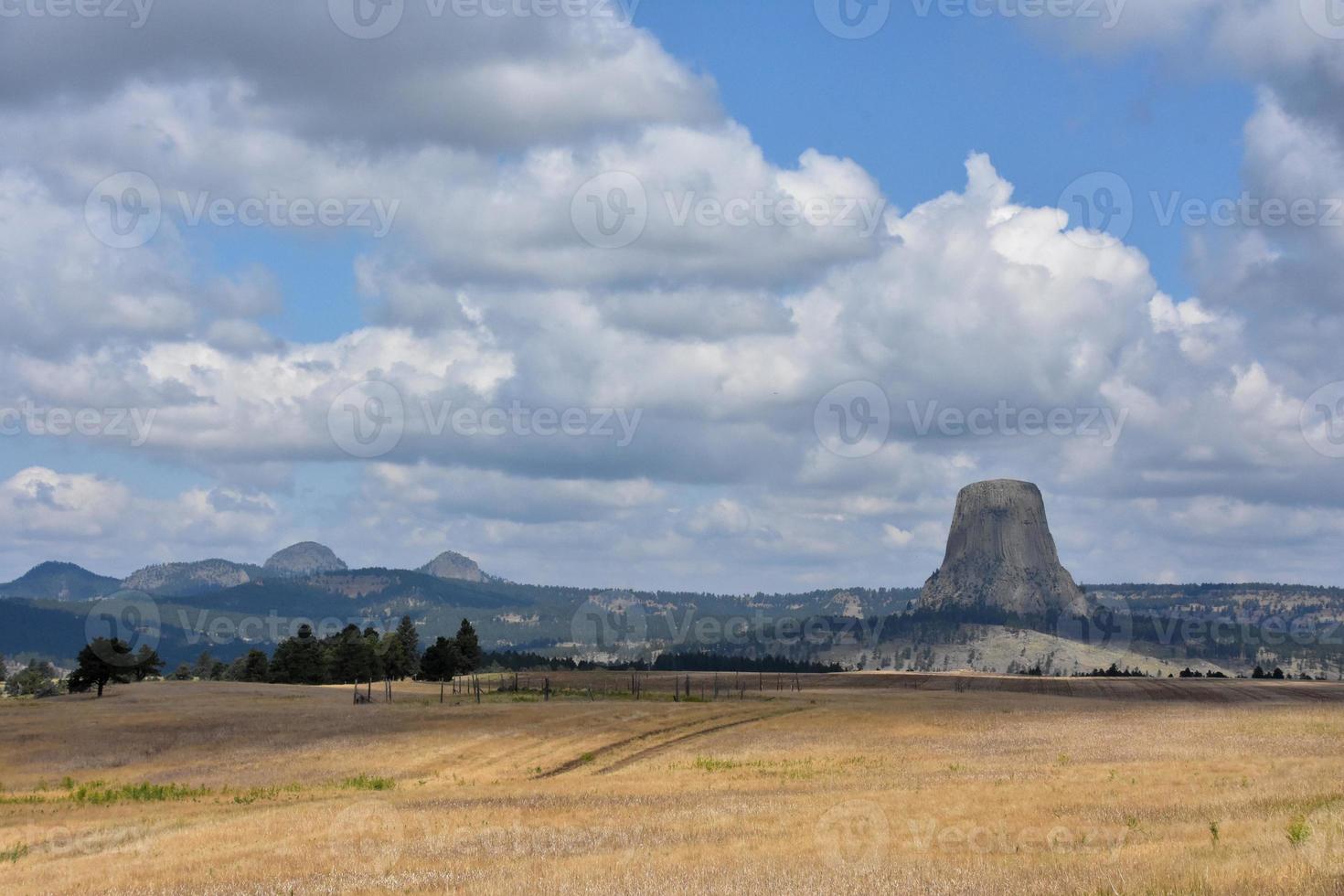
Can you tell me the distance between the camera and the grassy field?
27.1m

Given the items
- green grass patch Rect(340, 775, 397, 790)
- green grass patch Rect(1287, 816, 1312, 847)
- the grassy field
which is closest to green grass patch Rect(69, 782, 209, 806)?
the grassy field

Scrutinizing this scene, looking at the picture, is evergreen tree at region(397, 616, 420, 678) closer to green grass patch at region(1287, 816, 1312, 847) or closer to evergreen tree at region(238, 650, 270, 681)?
evergreen tree at region(238, 650, 270, 681)

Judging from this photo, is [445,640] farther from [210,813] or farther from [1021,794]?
[1021,794]

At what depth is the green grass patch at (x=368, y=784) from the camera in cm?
5781

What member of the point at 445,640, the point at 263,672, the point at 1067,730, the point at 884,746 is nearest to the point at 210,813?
the point at 884,746

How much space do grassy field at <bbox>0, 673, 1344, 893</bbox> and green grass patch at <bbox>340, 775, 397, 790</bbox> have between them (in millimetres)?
304

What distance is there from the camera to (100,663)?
413 feet

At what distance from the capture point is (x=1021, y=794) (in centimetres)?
4184

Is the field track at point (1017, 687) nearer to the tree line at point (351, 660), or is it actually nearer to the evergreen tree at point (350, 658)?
the tree line at point (351, 660)

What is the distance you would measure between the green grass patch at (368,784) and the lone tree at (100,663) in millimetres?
71986

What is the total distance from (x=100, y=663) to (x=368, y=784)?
7933 cm

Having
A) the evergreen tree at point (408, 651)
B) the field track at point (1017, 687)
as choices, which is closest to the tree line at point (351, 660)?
the evergreen tree at point (408, 651)

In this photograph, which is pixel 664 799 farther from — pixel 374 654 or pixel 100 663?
pixel 374 654

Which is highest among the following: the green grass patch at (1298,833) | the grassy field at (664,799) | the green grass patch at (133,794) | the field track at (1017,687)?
the green grass patch at (1298,833)
